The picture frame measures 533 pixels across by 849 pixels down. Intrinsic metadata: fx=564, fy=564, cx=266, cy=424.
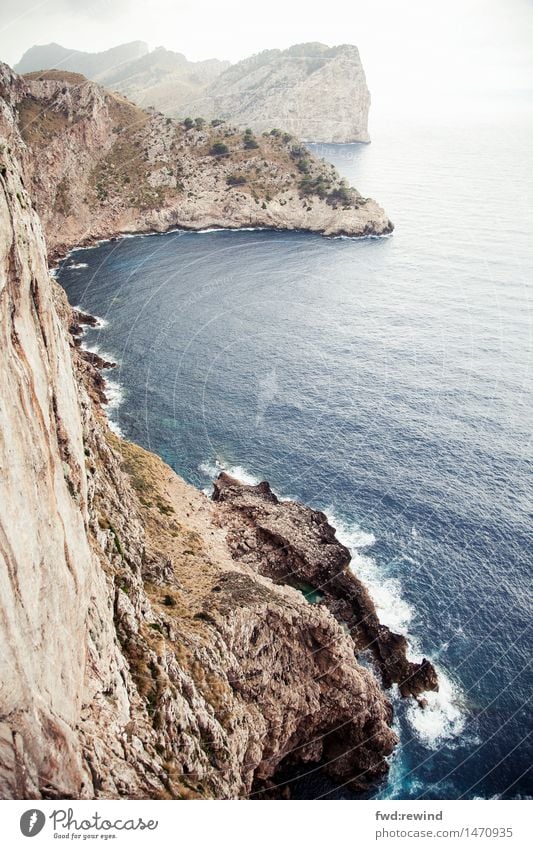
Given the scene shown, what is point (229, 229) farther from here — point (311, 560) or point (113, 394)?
point (311, 560)

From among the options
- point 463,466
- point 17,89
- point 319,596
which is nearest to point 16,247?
point 319,596

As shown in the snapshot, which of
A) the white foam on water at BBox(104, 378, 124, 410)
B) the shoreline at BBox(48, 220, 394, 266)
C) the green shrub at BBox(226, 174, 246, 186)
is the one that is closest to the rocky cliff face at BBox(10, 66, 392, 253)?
the green shrub at BBox(226, 174, 246, 186)

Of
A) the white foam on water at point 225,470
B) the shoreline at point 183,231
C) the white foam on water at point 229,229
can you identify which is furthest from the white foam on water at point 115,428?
the white foam on water at point 229,229

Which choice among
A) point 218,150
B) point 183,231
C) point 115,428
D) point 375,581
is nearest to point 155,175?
point 183,231

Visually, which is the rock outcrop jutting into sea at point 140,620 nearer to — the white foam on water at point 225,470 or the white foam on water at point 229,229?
the white foam on water at point 225,470

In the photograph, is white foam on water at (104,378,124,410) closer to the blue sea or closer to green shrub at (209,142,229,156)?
the blue sea
